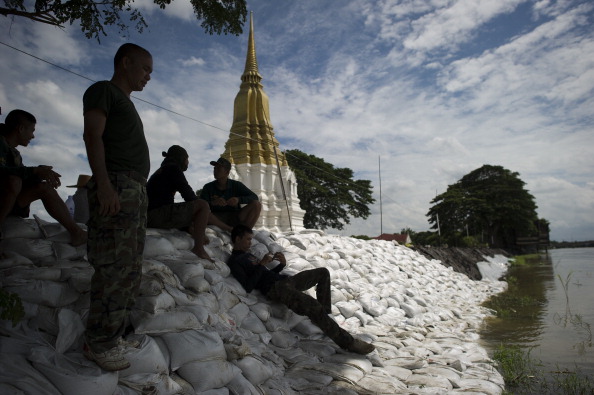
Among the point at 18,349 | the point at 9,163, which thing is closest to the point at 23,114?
the point at 9,163

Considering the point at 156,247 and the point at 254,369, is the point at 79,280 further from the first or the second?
the point at 254,369

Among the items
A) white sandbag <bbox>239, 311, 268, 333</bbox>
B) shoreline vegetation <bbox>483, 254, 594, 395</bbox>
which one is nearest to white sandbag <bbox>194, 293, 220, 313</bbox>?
white sandbag <bbox>239, 311, 268, 333</bbox>

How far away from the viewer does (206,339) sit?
79.1 inches

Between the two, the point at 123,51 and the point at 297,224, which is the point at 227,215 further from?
the point at 297,224

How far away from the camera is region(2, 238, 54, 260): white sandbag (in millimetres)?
2246

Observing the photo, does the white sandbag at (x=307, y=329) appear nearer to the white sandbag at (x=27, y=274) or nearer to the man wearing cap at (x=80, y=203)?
the white sandbag at (x=27, y=274)

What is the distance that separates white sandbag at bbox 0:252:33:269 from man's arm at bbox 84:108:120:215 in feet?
3.06

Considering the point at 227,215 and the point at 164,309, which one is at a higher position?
the point at 227,215

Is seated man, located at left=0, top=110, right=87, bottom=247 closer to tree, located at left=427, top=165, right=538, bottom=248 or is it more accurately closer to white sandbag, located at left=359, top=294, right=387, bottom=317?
white sandbag, located at left=359, top=294, right=387, bottom=317

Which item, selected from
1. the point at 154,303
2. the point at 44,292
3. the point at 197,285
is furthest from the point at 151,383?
the point at 197,285

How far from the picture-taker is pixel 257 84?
1289 cm

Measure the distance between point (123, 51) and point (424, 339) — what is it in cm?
357

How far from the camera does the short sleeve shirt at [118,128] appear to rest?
1636 mm

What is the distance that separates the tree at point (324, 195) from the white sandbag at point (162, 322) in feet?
56.2
